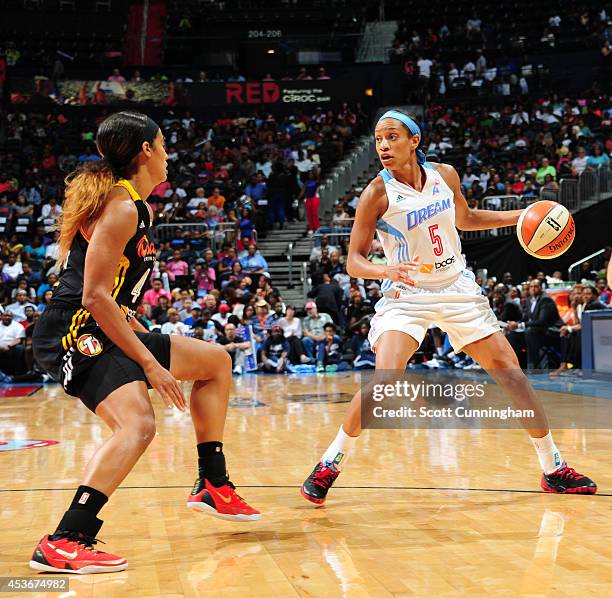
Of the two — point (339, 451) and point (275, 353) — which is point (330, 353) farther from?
point (339, 451)

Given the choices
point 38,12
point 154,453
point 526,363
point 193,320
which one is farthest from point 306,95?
point 154,453

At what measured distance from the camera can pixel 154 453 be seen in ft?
20.0

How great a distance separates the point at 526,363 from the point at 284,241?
8068 mm

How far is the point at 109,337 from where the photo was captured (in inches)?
131

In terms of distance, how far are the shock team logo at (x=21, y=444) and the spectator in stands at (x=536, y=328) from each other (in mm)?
7861

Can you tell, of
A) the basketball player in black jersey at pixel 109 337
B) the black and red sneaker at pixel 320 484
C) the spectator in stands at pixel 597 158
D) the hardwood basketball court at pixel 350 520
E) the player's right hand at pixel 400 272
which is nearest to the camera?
the hardwood basketball court at pixel 350 520

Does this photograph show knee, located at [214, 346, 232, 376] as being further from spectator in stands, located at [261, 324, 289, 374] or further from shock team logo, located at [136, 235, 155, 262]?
spectator in stands, located at [261, 324, 289, 374]

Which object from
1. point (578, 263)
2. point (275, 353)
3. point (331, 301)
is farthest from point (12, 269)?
point (578, 263)

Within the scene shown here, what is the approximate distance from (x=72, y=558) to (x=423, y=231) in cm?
243

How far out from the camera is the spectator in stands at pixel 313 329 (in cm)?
1432

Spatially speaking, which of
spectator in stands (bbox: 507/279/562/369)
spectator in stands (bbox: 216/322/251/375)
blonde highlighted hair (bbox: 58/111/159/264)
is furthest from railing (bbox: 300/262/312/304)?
blonde highlighted hair (bbox: 58/111/159/264)

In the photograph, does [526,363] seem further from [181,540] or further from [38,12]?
[38,12]

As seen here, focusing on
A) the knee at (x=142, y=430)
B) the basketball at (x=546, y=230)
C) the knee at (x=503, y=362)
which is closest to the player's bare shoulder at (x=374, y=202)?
the basketball at (x=546, y=230)

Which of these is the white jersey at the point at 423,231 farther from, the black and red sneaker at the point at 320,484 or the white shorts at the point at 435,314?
the black and red sneaker at the point at 320,484
